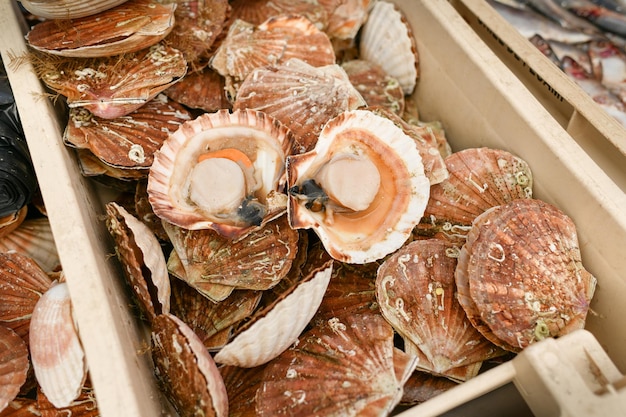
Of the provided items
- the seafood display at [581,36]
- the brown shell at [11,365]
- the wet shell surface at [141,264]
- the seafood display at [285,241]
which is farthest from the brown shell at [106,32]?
the seafood display at [581,36]

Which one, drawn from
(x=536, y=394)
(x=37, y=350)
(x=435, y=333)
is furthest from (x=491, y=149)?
(x=37, y=350)

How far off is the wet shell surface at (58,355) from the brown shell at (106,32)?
1.78 ft

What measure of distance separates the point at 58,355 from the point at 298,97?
0.72 meters

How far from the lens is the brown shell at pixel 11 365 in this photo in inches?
35.8

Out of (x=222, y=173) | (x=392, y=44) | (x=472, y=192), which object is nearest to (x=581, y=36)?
(x=392, y=44)

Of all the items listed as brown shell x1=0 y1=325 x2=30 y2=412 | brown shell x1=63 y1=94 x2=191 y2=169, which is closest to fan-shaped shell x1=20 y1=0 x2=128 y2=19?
brown shell x1=63 y1=94 x2=191 y2=169

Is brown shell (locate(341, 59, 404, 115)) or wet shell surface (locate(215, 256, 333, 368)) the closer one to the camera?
wet shell surface (locate(215, 256, 333, 368))

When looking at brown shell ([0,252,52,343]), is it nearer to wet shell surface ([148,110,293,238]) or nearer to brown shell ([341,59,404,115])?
wet shell surface ([148,110,293,238])

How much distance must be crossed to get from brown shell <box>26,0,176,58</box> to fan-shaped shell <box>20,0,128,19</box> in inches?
1.0

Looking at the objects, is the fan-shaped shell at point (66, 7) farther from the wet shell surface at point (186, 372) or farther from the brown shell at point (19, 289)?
the wet shell surface at point (186, 372)

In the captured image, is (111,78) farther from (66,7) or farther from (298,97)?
(298,97)

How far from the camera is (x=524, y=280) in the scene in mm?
927

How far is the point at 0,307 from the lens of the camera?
1.04 m

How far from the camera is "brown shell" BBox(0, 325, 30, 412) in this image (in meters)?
0.91
